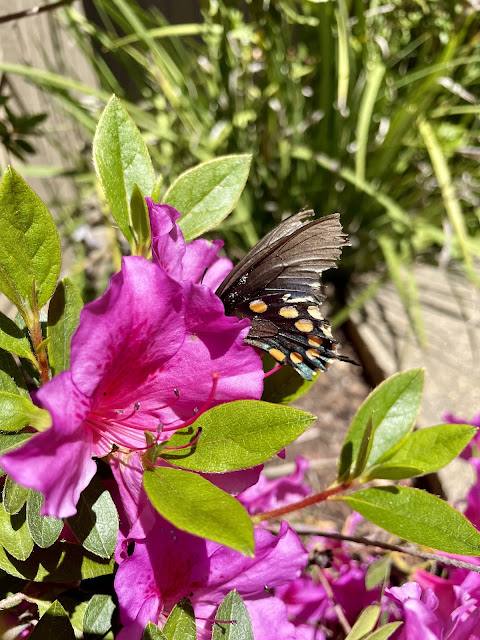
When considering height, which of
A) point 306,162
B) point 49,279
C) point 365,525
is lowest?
point 365,525

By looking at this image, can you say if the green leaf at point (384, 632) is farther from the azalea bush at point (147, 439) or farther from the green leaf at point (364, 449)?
the green leaf at point (364, 449)

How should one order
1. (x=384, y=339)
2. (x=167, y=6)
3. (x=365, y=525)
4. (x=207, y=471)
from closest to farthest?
(x=207, y=471) < (x=365, y=525) < (x=384, y=339) < (x=167, y=6)

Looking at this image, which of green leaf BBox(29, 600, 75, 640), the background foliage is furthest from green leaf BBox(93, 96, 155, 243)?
the background foliage

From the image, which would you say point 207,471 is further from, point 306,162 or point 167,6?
point 167,6

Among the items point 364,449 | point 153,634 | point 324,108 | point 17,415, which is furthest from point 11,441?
point 324,108

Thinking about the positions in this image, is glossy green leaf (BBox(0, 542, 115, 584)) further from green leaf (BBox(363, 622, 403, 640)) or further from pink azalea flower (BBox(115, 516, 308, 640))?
green leaf (BBox(363, 622, 403, 640))

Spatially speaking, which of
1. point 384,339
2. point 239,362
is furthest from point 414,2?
point 239,362

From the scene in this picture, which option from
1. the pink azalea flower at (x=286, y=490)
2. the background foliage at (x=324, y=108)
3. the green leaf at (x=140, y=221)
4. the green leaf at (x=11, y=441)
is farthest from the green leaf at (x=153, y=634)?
the background foliage at (x=324, y=108)
